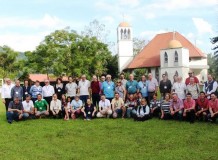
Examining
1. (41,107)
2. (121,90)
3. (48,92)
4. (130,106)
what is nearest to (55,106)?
(41,107)

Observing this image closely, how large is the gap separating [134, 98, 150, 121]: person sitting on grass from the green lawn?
1.15 feet

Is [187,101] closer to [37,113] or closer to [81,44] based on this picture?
[37,113]

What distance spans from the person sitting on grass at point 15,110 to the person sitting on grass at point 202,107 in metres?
6.62

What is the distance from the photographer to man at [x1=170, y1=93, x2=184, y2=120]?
13750 millimetres

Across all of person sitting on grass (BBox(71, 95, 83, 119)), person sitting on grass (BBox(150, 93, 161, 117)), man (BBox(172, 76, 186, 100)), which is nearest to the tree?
person sitting on grass (BBox(71, 95, 83, 119))

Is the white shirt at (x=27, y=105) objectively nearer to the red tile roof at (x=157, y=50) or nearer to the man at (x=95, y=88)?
the man at (x=95, y=88)

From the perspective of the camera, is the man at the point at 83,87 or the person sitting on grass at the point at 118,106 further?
the man at the point at 83,87

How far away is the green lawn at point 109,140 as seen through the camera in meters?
9.44

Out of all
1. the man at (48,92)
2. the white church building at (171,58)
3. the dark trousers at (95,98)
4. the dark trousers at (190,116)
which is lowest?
the dark trousers at (190,116)

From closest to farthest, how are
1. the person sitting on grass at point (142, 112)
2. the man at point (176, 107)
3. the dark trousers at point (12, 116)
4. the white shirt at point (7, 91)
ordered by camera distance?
the man at point (176, 107) → the person sitting on grass at point (142, 112) → the dark trousers at point (12, 116) → the white shirt at point (7, 91)

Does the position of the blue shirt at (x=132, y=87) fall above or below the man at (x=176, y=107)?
above

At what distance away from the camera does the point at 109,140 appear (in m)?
11.0

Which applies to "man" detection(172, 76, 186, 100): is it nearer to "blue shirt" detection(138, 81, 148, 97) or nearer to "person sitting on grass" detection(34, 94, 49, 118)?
"blue shirt" detection(138, 81, 148, 97)

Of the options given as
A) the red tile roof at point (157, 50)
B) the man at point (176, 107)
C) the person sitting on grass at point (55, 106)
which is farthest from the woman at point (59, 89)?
the red tile roof at point (157, 50)
